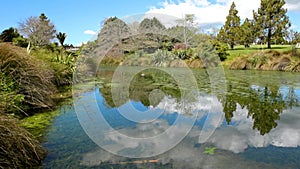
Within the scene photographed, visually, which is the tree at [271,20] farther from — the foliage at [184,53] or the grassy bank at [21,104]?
the grassy bank at [21,104]

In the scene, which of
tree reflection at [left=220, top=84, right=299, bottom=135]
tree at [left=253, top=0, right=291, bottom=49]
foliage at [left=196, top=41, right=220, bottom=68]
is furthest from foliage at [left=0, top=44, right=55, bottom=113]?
tree at [left=253, top=0, right=291, bottom=49]

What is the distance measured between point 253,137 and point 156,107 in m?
2.67

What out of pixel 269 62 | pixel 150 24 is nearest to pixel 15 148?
pixel 150 24

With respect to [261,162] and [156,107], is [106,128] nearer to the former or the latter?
[156,107]

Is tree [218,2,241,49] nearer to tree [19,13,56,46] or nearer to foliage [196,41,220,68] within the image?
foliage [196,41,220,68]

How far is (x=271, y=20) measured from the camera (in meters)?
24.6

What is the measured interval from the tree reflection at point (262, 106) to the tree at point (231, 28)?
23.0 meters

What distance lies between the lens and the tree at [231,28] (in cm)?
2892

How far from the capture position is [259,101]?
5.95m

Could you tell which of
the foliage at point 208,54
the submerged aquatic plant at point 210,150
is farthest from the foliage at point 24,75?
the foliage at point 208,54

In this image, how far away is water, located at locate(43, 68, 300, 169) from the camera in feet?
8.82

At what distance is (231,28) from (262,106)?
25.9 m

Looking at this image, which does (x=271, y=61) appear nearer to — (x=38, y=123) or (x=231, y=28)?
(x=231, y=28)

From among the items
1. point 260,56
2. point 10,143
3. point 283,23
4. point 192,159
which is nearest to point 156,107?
point 192,159
